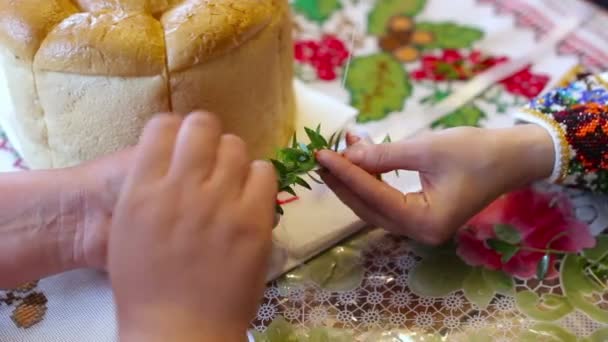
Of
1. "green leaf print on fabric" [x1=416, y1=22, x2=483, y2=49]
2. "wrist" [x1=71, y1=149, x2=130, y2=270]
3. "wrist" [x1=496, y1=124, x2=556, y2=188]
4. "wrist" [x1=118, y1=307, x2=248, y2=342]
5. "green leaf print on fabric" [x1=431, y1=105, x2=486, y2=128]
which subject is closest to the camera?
"wrist" [x1=118, y1=307, x2=248, y2=342]

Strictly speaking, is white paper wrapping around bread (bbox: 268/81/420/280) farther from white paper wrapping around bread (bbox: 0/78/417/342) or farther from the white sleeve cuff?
the white sleeve cuff

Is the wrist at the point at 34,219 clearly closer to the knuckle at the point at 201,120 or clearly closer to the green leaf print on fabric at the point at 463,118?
the knuckle at the point at 201,120

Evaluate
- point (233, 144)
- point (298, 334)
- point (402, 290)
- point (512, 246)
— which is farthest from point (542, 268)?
point (233, 144)

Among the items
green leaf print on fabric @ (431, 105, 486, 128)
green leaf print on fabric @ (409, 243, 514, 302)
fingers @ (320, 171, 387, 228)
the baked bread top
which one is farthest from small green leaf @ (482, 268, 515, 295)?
the baked bread top

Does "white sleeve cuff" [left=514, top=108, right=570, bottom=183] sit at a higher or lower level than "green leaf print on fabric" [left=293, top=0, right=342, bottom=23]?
lower

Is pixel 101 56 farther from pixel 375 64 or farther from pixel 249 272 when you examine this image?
pixel 375 64

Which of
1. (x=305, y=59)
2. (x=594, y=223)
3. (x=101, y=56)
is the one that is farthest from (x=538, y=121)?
(x=101, y=56)

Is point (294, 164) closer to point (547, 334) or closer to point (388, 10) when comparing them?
point (547, 334)
